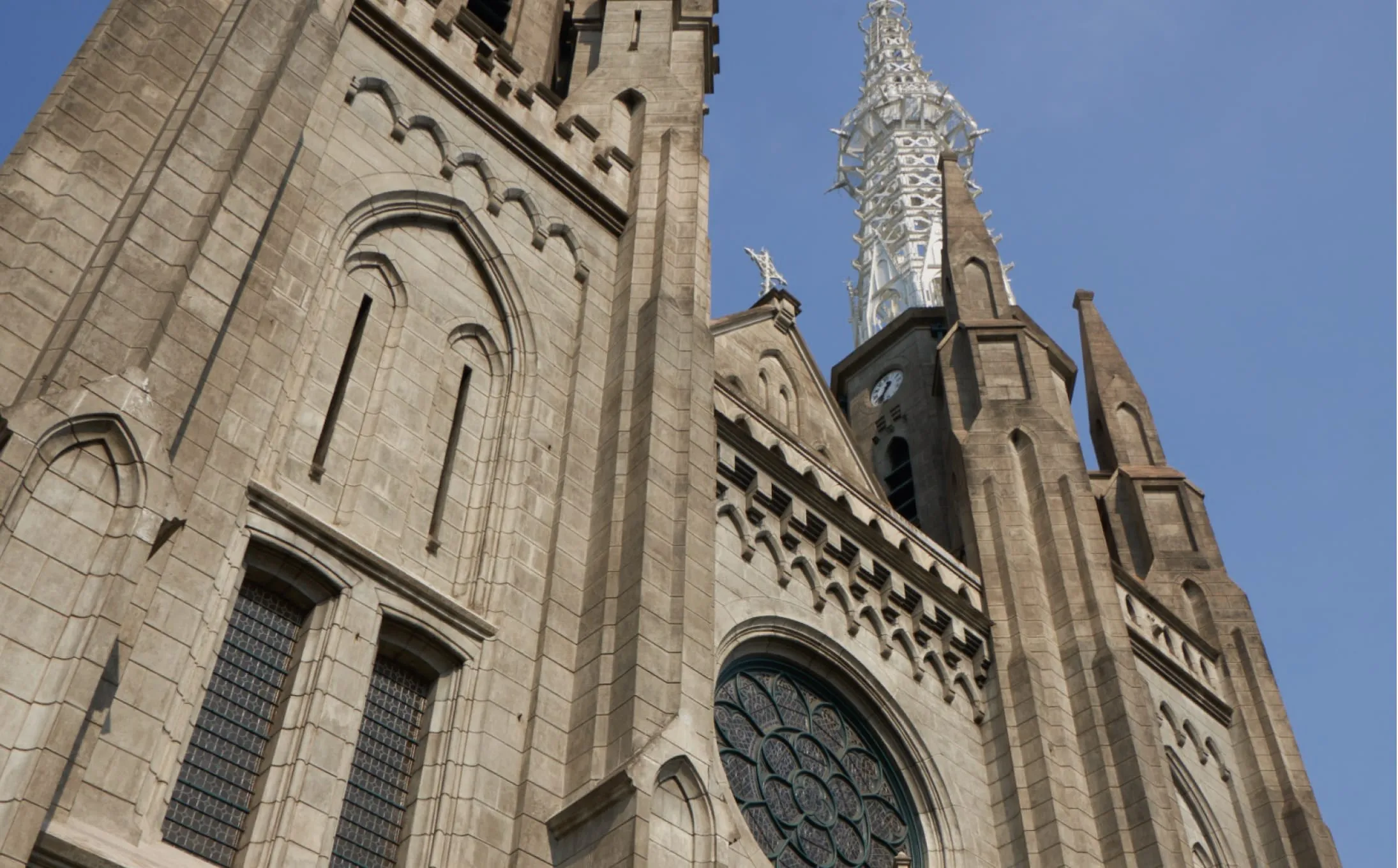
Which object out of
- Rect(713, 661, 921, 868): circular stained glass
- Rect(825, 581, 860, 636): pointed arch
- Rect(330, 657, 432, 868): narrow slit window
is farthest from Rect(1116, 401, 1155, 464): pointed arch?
Rect(330, 657, 432, 868): narrow slit window

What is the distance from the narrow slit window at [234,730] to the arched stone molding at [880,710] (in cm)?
661

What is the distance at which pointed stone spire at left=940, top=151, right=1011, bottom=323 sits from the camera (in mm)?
27391

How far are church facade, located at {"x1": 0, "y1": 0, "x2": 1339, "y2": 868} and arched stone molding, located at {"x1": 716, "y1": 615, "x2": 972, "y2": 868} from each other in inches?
1.7

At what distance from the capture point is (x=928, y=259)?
42875 mm

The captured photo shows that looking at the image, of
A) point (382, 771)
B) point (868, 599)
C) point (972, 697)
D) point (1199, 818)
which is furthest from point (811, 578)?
point (382, 771)

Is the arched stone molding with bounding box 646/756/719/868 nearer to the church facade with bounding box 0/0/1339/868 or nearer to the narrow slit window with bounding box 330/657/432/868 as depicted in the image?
the church facade with bounding box 0/0/1339/868

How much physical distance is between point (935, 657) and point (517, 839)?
354 inches

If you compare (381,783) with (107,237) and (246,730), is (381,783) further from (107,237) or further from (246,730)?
(107,237)

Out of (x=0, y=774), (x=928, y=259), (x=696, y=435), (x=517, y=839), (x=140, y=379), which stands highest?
(x=928, y=259)

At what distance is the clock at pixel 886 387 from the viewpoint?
3098 cm

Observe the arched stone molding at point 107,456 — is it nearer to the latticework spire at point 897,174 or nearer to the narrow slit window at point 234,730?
the narrow slit window at point 234,730

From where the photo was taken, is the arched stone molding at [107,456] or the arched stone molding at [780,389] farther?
the arched stone molding at [780,389]

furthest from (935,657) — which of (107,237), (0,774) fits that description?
(0,774)

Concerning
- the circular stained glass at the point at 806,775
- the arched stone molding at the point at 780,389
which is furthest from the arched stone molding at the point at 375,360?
the arched stone molding at the point at 780,389
